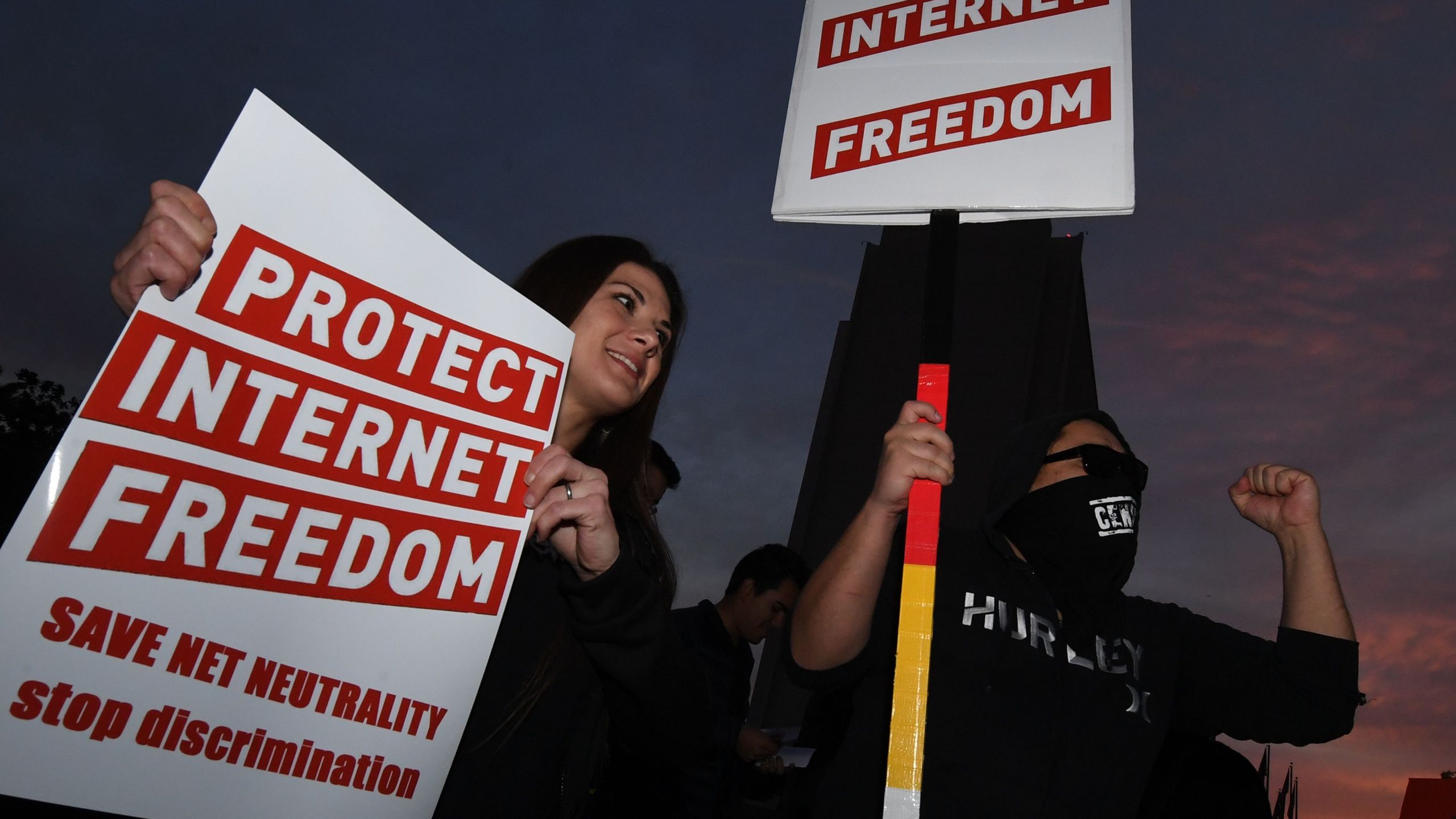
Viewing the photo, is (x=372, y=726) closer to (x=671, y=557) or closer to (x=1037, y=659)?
(x=671, y=557)

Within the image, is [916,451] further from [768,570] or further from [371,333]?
[768,570]

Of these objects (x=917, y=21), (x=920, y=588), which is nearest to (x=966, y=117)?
(x=917, y=21)

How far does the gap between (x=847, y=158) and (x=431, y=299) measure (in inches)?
29.9

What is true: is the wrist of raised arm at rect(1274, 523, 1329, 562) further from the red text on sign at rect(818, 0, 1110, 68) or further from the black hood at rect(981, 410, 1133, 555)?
the red text on sign at rect(818, 0, 1110, 68)

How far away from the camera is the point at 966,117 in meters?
1.45

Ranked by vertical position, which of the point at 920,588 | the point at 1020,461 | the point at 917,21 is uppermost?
the point at 917,21

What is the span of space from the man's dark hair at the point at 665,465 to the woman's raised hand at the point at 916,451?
3.07m

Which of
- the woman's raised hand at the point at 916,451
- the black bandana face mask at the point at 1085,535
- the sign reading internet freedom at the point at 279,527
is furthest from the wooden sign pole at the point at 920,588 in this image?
the black bandana face mask at the point at 1085,535

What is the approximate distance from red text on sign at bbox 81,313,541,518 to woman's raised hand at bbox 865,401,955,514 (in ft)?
1.91

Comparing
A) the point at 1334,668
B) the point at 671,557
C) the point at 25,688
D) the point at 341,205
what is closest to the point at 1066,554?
the point at 1334,668

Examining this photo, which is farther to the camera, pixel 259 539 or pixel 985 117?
pixel 985 117

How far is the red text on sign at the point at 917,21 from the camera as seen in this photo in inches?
59.5

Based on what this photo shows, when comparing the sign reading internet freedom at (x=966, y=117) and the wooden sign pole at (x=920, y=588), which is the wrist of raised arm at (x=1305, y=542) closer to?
the sign reading internet freedom at (x=966, y=117)

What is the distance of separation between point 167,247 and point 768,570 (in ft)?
13.4
